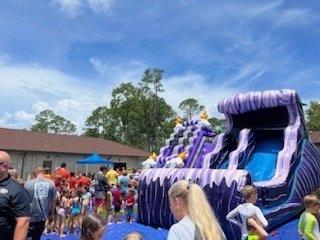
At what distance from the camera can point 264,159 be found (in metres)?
10.9

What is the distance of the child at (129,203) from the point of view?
12375 millimetres

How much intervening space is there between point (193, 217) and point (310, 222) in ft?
8.29

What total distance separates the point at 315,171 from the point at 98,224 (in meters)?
8.60

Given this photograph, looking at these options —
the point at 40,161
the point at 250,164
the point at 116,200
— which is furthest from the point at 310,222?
the point at 40,161

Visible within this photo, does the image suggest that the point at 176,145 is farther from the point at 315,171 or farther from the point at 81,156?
the point at 81,156

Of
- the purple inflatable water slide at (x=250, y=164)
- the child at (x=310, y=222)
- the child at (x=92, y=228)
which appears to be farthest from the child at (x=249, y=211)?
the purple inflatable water slide at (x=250, y=164)

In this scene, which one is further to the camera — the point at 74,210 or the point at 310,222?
the point at 74,210

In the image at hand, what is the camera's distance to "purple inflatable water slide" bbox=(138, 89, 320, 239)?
28.2ft

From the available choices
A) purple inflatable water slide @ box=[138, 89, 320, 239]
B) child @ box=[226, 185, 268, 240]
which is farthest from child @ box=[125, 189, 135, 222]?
child @ box=[226, 185, 268, 240]

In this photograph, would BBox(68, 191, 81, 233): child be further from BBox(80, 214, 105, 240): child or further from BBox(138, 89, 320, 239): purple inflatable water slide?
BBox(80, 214, 105, 240): child

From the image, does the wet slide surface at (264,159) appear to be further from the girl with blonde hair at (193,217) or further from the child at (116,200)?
the girl with blonde hair at (193,217)

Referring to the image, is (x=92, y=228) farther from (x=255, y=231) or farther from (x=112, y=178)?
(x=112, y=178)

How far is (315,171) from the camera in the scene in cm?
1041

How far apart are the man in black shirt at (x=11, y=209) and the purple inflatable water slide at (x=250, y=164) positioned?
4946 mm
